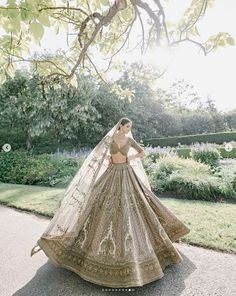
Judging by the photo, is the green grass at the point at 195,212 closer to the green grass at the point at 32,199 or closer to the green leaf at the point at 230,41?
the green grass at the point at 32,199

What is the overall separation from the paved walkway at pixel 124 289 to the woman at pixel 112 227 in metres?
0.14

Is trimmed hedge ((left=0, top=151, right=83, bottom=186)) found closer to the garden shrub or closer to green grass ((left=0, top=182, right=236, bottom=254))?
green grass ((left=0, top=182, right=236, bottom=254))

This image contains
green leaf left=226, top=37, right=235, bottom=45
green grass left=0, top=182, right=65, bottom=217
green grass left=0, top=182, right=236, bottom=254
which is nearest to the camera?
green leaf left=226, top=37, right=235, bottom=45

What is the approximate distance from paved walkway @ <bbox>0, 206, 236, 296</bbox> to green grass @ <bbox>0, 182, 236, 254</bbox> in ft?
1.09

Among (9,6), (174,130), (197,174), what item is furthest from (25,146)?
(9,6)

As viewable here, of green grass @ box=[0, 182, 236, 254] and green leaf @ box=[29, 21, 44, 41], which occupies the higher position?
green leaf @ box=[29, 21, 44, 41]

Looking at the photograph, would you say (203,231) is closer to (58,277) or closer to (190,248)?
(190,248)

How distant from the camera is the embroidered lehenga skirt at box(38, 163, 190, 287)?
3.47 metres

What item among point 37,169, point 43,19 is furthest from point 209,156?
point 43,19

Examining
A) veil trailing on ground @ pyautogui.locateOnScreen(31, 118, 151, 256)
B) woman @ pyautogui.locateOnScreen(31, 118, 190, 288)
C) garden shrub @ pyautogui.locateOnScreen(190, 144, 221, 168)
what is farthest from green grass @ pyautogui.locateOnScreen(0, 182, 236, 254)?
garden shrub @ pyautogui.locateOnScreen(190, 144, 221, 168)

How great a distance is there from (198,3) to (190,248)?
351cm

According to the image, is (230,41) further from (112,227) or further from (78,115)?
(78,115)

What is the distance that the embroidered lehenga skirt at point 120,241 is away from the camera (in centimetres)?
347

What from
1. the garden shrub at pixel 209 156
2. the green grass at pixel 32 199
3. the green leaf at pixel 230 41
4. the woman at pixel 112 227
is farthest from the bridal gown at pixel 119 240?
the garden shrub at pixel 209 156
